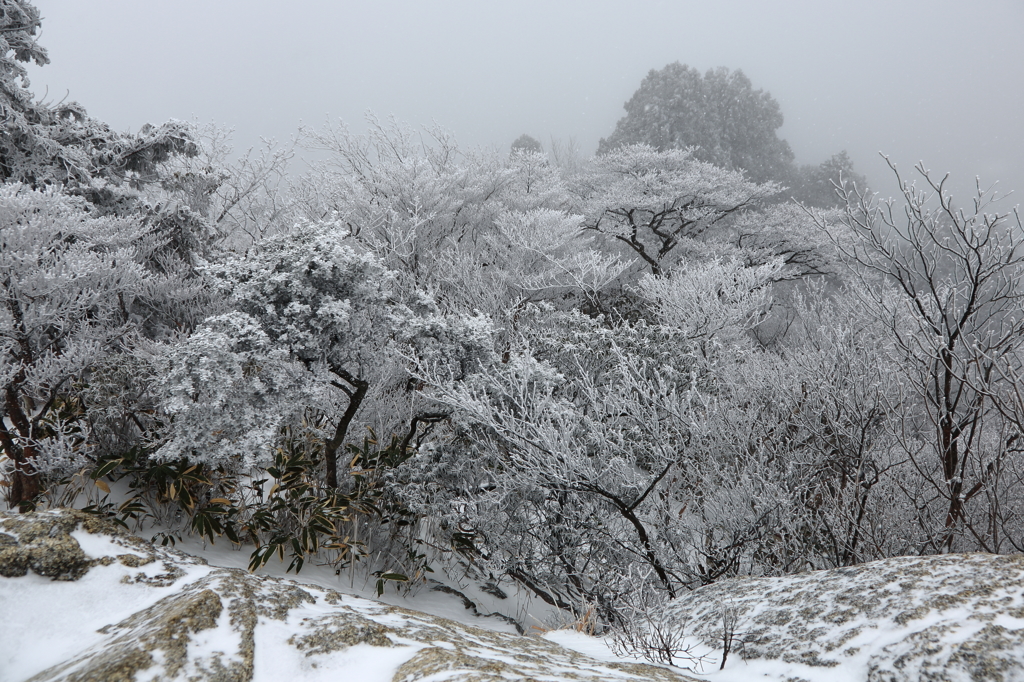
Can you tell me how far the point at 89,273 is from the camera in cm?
546

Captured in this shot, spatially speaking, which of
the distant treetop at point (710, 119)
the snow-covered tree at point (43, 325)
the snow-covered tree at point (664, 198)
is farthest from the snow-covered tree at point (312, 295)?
the distant treetop at point (710, 119)

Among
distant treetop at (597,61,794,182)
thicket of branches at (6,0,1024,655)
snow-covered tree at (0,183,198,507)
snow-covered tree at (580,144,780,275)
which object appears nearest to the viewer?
thicket of branches at (6,0,1024,655)

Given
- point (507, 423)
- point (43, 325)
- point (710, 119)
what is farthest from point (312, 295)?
point (710, 119)

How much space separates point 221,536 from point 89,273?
126 inches

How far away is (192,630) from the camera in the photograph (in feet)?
5.21

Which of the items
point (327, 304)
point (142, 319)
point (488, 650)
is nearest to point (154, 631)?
point (488, 650)

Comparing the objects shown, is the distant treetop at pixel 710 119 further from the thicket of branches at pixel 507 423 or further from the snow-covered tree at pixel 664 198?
the thicket of branches at pixel 507 423

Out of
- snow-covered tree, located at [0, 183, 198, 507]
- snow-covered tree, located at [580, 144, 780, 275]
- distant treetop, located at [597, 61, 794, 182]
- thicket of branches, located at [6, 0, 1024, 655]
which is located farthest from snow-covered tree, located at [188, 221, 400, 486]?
distant treetop, located at [597, 61, 794, 182]

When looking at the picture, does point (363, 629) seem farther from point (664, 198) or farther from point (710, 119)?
point (710, 119)

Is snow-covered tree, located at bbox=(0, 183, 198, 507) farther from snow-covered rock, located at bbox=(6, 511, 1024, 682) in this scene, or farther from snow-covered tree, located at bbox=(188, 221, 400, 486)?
snow-covered rock, located at bbox=(6, 511, 1024, 682)

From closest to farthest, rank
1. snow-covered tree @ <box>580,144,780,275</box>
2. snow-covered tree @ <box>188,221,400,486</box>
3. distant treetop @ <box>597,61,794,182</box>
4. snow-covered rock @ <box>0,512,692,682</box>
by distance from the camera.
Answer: snow-covered rock @ <box>0,512,692,682</box> → snow-covered tree @ <box>188,221,400,486</box> → snow-covered tree @ <box>580,144,780,275</box> → distant treetop @ <box>597,61,794,182</box>

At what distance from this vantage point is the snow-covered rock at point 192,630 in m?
1.50

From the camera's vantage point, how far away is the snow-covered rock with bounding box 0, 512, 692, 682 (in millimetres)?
1505

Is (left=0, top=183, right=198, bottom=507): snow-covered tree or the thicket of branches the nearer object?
the thicket of branches
